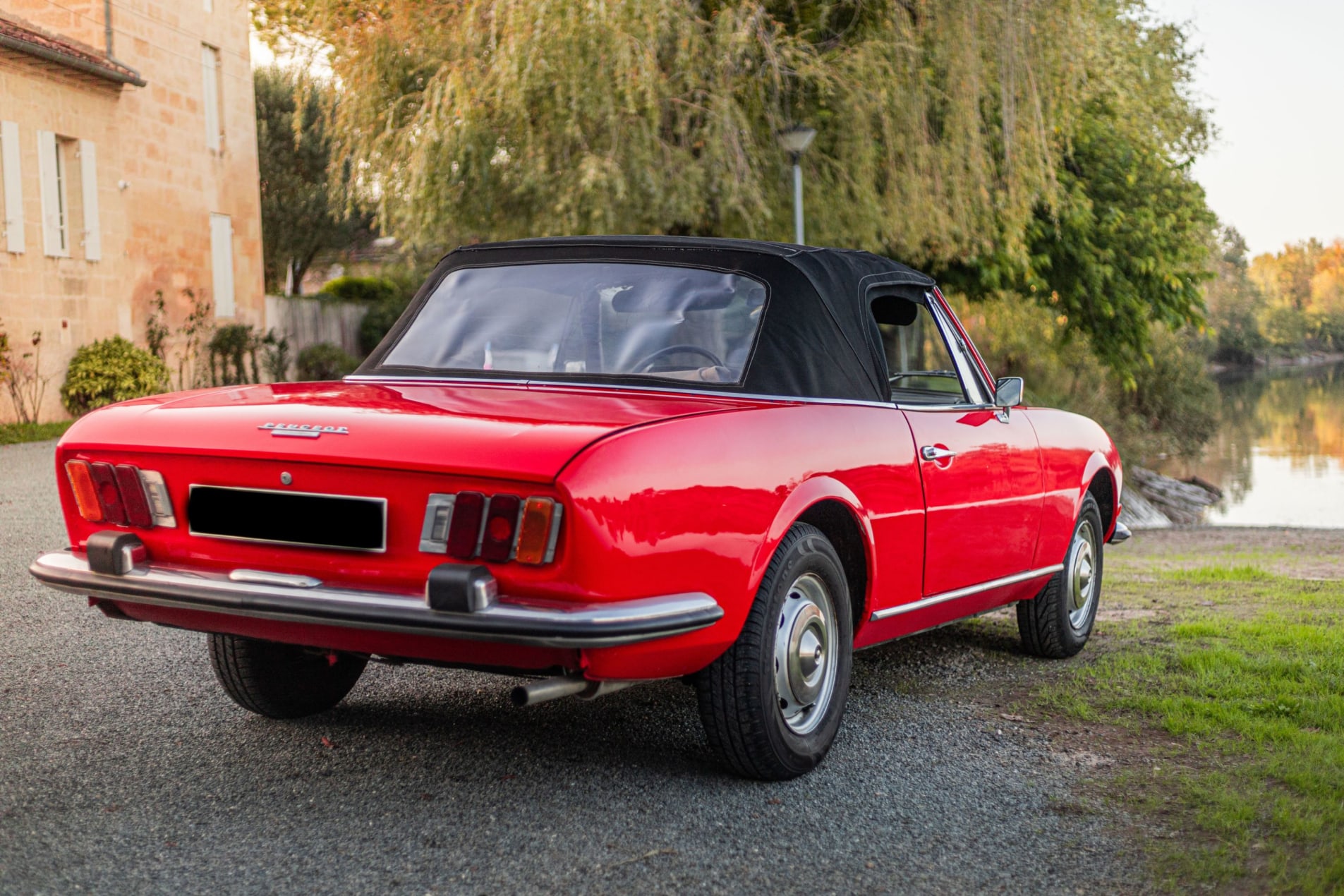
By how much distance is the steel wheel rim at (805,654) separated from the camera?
12.5ft

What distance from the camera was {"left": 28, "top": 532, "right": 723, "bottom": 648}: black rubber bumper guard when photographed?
3086 millimetres

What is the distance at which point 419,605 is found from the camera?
3172 mm

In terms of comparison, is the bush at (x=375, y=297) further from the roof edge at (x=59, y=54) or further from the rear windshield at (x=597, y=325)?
the rear windshield at (x=597, y=325)

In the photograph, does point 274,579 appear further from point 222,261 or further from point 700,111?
point 222,261

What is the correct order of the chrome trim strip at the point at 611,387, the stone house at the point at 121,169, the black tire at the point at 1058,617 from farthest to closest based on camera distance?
the stone house at the point at 121,169 → the black tire at the point at 1058,617 → the chrome trim strip at the point at 611,387

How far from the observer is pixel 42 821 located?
11.3 feet

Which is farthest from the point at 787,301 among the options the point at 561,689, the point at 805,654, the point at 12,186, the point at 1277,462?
the point at 1277,462

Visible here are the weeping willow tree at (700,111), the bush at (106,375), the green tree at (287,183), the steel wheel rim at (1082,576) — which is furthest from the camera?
the green tree at (287,183)

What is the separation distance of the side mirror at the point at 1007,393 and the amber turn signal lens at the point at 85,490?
322cm

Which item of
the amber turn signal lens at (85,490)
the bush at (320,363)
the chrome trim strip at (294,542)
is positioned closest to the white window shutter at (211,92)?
the bush at (320,363)

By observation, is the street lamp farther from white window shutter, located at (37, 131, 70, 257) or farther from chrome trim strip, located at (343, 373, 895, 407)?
chrome trim strip, located at (343, 373, 895, 407)

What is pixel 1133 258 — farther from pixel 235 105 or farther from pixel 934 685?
pixel 934 685

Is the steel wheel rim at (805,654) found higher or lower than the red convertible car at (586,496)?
lower

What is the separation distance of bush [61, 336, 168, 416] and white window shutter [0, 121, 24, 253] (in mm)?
1762
